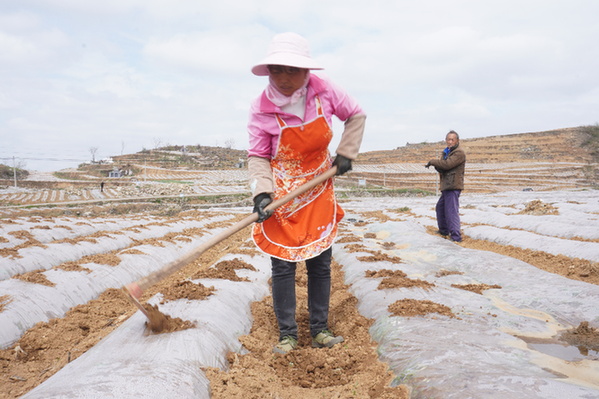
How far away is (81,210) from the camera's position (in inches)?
696

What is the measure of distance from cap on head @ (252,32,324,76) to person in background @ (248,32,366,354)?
106mm

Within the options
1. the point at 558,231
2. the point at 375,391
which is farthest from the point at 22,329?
the point at 558,231

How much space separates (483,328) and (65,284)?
399 cm

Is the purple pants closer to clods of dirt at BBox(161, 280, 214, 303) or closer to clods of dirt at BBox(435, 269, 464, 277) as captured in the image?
clods of dirt at BBox(435, 269, 464, 277)

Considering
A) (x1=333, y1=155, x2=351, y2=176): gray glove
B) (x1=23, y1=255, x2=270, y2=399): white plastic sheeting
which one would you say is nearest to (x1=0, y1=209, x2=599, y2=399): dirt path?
(x1=23, y1=255, x2=270, y2=399): white plastic sheeting

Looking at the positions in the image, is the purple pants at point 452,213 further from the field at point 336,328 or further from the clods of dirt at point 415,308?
the clods of dirt at point 415,308

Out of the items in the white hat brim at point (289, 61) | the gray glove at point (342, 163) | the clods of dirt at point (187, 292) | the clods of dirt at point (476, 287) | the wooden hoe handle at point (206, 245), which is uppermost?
the white hat brim at point (289, 61)

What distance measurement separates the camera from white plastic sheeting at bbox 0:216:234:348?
3.38 metres

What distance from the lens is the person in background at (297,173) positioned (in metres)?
2.35

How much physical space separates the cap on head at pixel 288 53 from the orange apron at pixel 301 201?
0.29m

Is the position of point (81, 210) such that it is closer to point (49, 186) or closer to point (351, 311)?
point (351, 311)

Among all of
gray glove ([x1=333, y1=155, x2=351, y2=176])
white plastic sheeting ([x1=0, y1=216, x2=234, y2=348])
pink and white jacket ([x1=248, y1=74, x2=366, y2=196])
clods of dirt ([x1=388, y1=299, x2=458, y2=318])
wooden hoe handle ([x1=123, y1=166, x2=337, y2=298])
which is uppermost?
pink and white jacket ([x1=248, y1=74, x2=366, y2=196])

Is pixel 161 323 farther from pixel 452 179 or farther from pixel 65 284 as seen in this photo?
pixel 452 179

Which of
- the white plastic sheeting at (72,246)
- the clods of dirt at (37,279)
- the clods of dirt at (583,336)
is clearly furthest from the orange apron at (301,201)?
the white plastic sheeting at (72,246)
